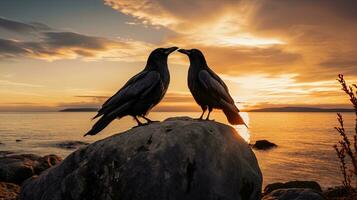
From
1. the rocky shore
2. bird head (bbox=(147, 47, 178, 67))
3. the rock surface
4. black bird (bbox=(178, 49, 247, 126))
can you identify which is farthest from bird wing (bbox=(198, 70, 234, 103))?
the rock surface

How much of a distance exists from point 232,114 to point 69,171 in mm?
3945

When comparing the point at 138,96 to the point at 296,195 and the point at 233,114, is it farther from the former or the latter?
the point at 296,195

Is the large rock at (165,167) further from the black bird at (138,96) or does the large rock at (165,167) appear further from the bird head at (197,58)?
the bird head at (197,58)

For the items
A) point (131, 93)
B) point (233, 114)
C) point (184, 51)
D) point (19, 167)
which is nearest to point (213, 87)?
point (233, 114)

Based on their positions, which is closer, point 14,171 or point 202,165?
point 202,165

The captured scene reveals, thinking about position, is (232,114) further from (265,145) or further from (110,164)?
(265,145)

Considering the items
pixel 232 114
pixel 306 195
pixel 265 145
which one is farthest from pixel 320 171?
pixel 232 114

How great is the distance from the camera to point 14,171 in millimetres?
17312

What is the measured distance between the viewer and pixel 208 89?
849cm

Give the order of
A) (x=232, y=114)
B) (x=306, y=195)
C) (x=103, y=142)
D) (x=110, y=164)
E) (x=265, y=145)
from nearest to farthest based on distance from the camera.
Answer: (x=110, y=164), (x=103, y=142), (x=232, y=114), (x=306, y=195), (x=265, y=145)

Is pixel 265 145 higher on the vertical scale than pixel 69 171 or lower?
lower

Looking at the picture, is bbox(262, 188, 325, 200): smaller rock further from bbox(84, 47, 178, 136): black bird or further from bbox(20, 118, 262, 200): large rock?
bbox(84, 47, 178, 136): black bird

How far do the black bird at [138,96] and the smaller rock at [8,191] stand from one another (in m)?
5.89

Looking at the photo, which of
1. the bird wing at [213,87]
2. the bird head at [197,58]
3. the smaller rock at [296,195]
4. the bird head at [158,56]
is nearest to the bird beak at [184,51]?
the bird head at [197,58]
